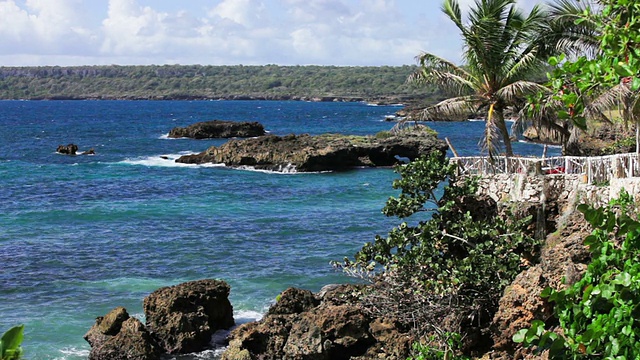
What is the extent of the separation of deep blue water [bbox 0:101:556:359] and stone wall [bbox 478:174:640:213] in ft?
26.0

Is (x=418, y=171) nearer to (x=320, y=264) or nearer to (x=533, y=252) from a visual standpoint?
(x=533, y=252)

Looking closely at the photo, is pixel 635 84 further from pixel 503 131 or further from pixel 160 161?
pixel 160 161

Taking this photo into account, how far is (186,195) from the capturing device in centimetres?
4616

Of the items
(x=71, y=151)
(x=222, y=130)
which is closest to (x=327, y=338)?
(x=71, y=151)

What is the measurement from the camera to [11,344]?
4246 mm

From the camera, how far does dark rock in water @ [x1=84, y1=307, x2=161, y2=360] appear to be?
20.0m

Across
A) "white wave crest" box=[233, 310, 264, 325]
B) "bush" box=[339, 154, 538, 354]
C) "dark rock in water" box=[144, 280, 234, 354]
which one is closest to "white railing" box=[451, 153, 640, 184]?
"bush" box=[339, 154, 538, 354]

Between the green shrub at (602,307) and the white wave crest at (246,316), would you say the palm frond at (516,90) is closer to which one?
the white wave crest at (246,316)

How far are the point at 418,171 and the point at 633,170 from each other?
484 cm

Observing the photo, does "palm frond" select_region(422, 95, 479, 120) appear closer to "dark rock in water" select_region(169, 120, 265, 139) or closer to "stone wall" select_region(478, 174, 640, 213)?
"stone wall" select_region(478, 174, 640, 213)

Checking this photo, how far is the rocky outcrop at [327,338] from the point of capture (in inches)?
735

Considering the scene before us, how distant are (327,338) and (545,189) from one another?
20.1 ft

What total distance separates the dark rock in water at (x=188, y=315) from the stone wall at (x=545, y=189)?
24.5ft

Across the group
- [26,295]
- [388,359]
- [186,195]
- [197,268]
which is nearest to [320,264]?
[197,268]
